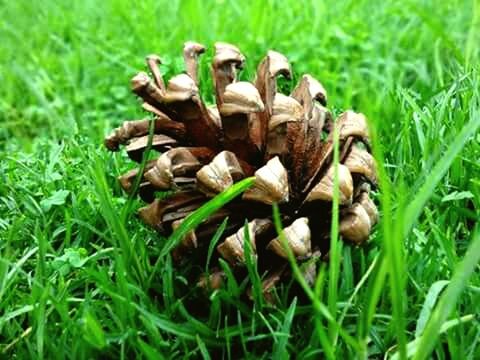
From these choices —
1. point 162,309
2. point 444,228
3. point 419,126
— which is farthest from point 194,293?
point 419,126

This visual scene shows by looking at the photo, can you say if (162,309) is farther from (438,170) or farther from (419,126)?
(419,126)

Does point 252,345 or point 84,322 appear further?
point 252,345

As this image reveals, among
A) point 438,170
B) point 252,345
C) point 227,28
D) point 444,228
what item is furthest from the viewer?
point 227,28

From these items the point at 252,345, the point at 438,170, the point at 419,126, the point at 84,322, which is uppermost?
the point at 438,170

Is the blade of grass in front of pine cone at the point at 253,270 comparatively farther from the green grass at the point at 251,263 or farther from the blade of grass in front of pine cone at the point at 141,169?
the blade of grass in front of pine cone at the point at 141,169

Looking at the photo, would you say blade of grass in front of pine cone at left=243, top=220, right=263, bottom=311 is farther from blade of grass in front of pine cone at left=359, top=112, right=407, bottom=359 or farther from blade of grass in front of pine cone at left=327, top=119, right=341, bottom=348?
blade of grass in front of pine cone at left=359, top=112, right=407, bottom=359

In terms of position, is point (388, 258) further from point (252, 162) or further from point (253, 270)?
point (252, 162)
